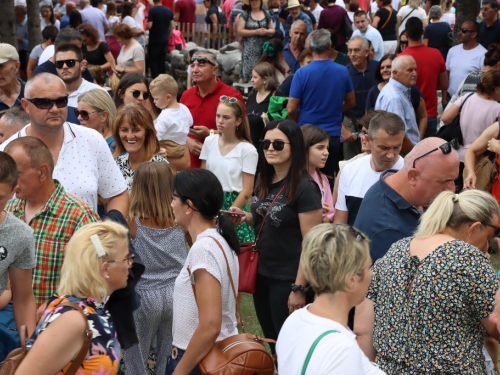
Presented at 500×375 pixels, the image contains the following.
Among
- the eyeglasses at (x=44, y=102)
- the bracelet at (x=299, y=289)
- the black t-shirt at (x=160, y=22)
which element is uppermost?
the eyeglasses at (x=44, y=102)

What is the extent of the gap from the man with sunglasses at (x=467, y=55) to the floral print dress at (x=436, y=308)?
7446mm

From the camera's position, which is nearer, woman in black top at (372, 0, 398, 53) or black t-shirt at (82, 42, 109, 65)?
black t-shirt at (82, 42, 109, 65)

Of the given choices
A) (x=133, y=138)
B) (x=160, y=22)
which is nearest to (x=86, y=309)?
(x=133, y=138)

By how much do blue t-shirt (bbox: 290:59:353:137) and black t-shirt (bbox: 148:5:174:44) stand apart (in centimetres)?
805

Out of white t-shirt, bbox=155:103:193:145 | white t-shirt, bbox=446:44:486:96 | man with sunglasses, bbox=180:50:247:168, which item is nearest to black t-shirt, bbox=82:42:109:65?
man with sunglasses, bbox=180:50:247:168

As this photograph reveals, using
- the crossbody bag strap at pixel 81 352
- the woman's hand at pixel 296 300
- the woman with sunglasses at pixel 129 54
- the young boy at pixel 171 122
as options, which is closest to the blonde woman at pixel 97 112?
the young boy at pixel 171 122

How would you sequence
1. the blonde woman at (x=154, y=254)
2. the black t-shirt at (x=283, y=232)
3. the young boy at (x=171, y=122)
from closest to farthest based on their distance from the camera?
1. the blonde woman at (x=154, y=254)
2. the black t-shirt at (x=283, y=232)
3. the young boy at (x=171, y=122)

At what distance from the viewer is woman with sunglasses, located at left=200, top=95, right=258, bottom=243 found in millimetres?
6391

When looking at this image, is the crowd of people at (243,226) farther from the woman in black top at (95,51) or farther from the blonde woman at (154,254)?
the woman in black top at (95,51)

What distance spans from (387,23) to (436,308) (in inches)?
471

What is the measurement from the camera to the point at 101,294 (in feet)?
10.5

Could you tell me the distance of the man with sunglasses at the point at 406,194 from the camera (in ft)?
13.0

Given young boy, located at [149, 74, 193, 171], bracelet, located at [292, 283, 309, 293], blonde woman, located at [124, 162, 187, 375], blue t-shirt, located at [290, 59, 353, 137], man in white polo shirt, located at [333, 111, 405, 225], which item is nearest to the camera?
bracelet, located at [292, 283, 309, 293]

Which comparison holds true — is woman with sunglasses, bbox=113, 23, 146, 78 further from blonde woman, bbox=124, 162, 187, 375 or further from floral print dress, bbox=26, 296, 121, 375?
floral print dress, bbox=26, 296, 121, 375
